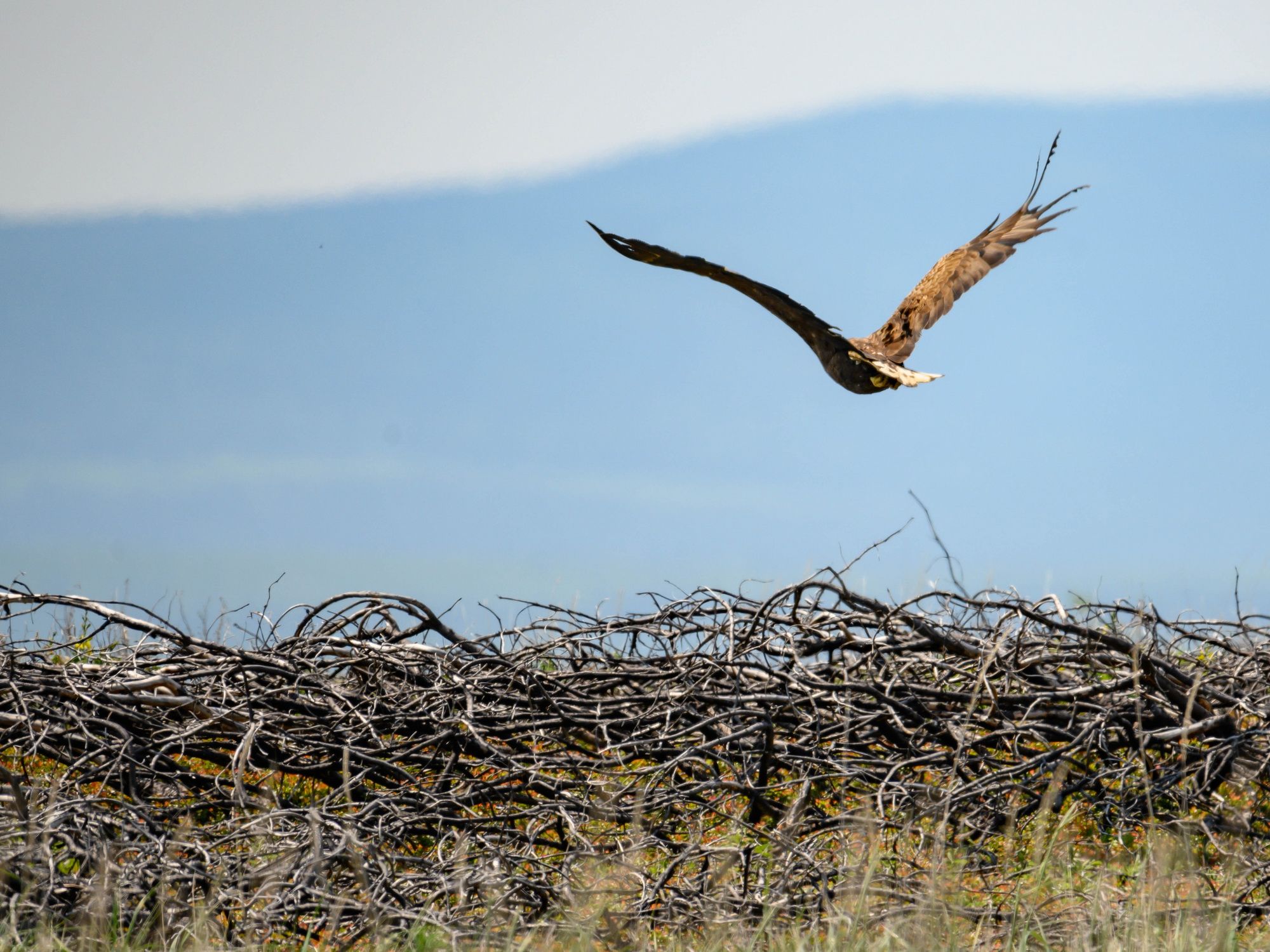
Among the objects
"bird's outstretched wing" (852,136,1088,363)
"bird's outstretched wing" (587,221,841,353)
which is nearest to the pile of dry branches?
"bird's outstretched wing" (587,221,841,353)

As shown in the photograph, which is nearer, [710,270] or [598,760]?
[598,760]

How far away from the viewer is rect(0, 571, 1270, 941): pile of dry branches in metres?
2.52

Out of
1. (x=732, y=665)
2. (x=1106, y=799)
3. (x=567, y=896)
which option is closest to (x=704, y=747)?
(x=732, y=665)

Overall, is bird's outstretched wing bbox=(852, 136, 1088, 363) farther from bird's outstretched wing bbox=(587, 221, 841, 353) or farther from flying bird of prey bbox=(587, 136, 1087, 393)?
bird's outstretched wing bbox=(587, 221, 841, 353)

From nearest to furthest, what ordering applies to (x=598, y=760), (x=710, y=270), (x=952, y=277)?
(x=598, y=760) < (x=710, y=270) < (x=952, y=277)

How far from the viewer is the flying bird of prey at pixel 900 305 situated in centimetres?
428

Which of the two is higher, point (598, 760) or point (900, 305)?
point (900, 305)

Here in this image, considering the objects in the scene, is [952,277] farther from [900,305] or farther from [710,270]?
[710,270]

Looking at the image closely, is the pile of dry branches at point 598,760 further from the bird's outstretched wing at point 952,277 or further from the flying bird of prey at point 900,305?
the bird's outstretched wing at point 952,277

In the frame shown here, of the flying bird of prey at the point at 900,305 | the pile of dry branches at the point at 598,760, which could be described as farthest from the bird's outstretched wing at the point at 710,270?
the pile of dry branches at the point at 598,760

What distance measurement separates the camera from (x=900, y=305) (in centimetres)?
660

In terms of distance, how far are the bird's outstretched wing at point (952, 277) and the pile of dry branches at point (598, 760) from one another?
2.72m

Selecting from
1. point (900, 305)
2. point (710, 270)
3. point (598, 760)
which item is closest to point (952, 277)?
point (900, 305)

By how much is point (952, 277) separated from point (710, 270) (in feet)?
9.30
